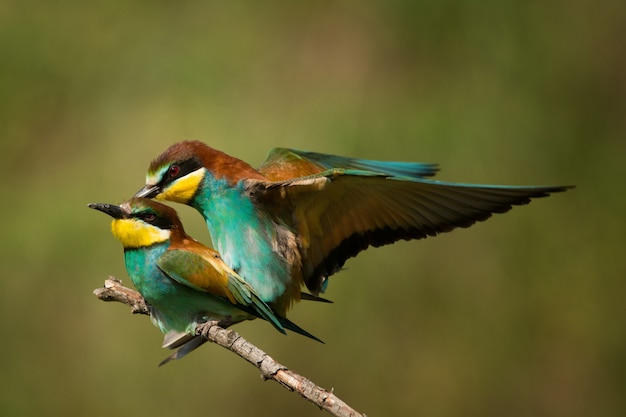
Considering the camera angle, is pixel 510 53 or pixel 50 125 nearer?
pixel 510 53

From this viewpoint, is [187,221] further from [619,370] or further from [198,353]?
[619,370]

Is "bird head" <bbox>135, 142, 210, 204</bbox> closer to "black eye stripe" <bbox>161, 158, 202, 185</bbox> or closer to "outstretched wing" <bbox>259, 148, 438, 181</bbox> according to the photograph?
"black eye stripe" <bbox>161, 158, 202, 185</bbox>

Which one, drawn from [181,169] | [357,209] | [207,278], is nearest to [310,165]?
[357,209]

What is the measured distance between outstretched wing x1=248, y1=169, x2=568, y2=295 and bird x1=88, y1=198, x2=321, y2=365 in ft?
0.53

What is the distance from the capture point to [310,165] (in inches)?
75.9

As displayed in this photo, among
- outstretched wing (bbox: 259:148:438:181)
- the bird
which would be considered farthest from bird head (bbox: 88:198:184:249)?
outstretched wing (bbox: 259:148:438:181)

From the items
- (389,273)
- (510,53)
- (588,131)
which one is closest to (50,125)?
(389,273)

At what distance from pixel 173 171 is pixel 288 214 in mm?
228

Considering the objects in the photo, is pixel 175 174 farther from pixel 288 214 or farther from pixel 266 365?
pixel 266 365

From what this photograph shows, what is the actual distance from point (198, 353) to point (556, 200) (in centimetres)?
150

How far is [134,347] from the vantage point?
3.10m

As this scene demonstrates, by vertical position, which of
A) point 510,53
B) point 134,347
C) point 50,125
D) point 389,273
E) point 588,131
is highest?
point 510,53

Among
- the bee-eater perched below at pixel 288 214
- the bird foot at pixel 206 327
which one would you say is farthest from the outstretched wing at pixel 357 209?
the bird foot at pixel 206 327

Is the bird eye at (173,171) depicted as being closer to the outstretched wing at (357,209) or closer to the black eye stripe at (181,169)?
the black eye stripe at (181,169)
